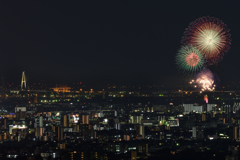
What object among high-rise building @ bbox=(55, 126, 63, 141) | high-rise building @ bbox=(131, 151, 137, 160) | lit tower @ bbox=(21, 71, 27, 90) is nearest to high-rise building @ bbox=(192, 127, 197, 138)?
high-rise building @ bbox=(55, 126, 63, 141)

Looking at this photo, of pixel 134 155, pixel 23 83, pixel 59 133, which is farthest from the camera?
pixel 23 83

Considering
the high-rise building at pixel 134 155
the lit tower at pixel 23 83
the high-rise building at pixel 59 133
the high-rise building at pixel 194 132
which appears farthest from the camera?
the lit tower at pixel 23 83

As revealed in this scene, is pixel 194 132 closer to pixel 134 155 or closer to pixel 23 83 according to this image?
pixel 134 155

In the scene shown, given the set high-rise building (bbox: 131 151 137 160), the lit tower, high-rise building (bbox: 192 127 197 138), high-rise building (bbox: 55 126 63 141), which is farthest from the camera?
the lit tower

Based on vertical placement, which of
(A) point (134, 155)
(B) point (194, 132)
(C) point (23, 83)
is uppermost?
(C) point (23, 83)

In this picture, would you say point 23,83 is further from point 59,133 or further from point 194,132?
point 59,133

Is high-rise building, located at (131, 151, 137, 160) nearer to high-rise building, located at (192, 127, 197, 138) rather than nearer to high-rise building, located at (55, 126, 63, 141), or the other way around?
high-rise building, located at (55, 126, 63, 141)

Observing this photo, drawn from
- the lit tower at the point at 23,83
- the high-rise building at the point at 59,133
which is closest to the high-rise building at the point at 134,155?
the high-rise building at the point at 59,133

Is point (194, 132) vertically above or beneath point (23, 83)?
beneath

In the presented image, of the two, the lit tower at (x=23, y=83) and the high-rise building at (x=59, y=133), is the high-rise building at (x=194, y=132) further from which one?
the lit tower at (x=23, y=83)

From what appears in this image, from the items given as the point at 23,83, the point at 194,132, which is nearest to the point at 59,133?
the point at 194,132

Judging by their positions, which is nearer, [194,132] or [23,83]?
[194,132]

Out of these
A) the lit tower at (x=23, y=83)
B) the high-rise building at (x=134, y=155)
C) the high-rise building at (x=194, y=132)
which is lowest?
the high-rise building at (x=134, y=155)

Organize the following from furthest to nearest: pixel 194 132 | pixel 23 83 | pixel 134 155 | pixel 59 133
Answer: pixel 23 83 → pixel 194 132 → pixel 59 133 → pixel 134 155
